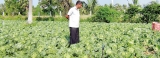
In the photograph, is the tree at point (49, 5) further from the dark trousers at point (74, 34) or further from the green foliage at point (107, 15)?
the dark trousers at point (74, 34)

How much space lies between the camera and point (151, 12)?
27.0 m

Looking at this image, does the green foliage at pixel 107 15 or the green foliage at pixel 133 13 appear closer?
the green foliage at pixel 133 13

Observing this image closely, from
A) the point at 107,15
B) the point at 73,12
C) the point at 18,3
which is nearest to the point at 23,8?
the point at 18,3

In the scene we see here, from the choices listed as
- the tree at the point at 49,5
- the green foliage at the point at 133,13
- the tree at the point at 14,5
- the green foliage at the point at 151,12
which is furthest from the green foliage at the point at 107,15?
the tree at the point at 14,5

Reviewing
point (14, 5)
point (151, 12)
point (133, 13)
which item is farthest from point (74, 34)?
point (14, 5)

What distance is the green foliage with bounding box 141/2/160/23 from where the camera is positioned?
26719 mm

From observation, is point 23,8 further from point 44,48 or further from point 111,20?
point 44,48

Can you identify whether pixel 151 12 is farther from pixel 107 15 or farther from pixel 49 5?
pixel 49 5

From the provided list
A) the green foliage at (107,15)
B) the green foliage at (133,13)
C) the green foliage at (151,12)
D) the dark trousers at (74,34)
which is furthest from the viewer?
the green foliage at (107,15)

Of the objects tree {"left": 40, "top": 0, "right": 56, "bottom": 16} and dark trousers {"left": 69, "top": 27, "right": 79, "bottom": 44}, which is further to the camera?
tree {"left": 40, "top": 0, "right": 56, "bottom": 16}

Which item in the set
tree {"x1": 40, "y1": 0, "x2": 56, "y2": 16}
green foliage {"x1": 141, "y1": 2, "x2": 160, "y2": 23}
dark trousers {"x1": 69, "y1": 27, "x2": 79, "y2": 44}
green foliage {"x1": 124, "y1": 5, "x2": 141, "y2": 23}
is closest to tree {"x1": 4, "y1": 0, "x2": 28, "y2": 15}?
tree {"x1": 40, "y1": 0, "x2": 56, "y2": 16}

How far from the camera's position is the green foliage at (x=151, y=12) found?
26719 millimetres

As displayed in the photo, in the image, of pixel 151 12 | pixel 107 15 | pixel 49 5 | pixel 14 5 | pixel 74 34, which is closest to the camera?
pixel 74 34

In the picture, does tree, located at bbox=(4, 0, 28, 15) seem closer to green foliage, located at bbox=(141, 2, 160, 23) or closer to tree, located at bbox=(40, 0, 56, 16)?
tree, located at bbox=(40, 0, 56, 16)
